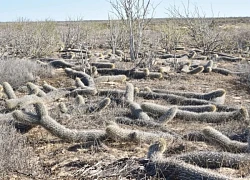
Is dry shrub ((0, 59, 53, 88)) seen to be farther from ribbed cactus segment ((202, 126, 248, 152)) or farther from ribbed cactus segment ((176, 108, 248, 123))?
ribbed cactus segment ((202, 126, 248, 152))

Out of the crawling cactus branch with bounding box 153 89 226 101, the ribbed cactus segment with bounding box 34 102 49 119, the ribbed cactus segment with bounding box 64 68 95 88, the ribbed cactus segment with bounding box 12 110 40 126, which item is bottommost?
the crawling cactus branch with bounding box 153 89 226 101

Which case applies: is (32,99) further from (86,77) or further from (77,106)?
(86,77)

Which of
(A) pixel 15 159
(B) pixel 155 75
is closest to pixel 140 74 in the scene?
(B) pixel 155 75

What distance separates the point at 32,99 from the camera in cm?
663

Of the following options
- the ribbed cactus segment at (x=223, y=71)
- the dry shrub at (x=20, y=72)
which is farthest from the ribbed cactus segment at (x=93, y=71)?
the ribbed cactus segment at (x=223, y=71)

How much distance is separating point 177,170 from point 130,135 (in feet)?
3.52

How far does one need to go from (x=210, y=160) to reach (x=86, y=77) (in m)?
5.30

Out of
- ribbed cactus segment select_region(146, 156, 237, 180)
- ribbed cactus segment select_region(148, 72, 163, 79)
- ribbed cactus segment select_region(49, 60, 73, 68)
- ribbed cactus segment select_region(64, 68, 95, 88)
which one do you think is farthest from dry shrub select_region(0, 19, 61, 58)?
ribbed cactus segment select_region(146, 156, 237, 180)

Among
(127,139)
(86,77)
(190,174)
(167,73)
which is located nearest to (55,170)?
(127,139)

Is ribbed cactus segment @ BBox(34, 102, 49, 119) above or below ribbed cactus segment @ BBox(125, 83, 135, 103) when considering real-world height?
above

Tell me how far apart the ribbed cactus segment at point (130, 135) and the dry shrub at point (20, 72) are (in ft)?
15.2

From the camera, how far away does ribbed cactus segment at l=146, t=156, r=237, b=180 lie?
356cm

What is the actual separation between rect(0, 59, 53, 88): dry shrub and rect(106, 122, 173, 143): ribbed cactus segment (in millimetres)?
4628

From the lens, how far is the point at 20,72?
9180 millimetres
